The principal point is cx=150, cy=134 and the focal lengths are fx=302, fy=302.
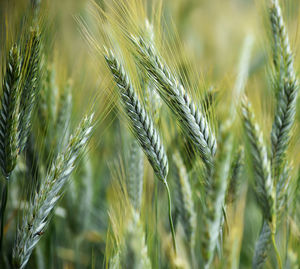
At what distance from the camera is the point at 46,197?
2.19ft

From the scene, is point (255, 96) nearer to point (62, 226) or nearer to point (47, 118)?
point (47, 118)

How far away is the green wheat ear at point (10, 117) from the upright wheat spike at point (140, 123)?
215 mm

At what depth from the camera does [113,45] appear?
0.71 metres

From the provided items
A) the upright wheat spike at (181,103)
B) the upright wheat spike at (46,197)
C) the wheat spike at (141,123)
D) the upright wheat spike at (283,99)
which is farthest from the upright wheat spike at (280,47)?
the upright wheat spike at (46,197)

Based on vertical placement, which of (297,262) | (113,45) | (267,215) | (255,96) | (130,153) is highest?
(113,45)

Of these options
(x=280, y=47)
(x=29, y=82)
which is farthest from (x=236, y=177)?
(x=29, y=82)

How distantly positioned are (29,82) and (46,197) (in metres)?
0.28

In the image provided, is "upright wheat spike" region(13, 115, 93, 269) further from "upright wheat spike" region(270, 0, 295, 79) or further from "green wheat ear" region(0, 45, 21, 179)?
"upright wheat spike" region(270, 0, 295, 79)

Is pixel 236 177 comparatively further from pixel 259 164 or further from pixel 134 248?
pixel 134 248

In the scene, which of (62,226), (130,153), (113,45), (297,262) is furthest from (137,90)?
(62,226)

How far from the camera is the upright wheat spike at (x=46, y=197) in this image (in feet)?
2.18

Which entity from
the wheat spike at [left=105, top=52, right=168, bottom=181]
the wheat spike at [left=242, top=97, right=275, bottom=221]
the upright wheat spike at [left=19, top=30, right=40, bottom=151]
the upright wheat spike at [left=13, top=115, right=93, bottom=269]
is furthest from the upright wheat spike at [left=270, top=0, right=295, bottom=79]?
the upright wheat spike at [left=19, top=30, right=40, bottom=151]

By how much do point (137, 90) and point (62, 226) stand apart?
72 cm

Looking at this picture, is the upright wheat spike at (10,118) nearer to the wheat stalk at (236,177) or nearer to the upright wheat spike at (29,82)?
the upright wheat spike at (29,82)
